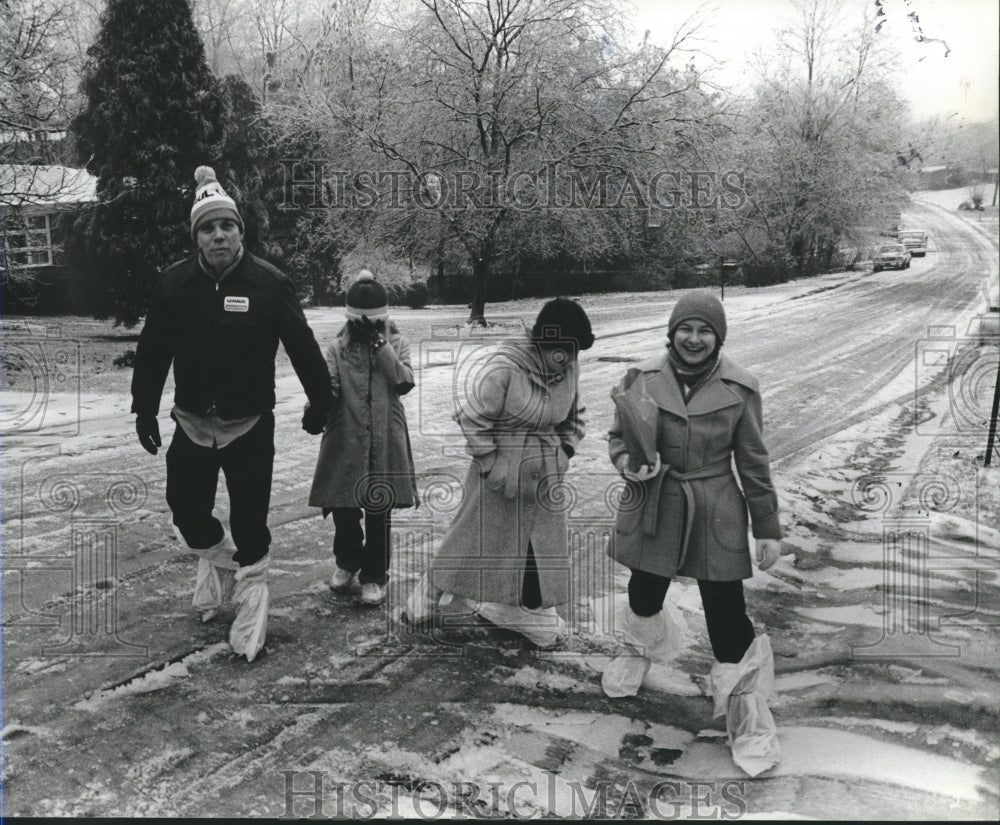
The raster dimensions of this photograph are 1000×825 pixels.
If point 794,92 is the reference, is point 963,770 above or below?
below

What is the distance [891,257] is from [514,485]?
4710 mm

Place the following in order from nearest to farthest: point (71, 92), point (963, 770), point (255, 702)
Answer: point (963, 770) → point (255, 702) → point (71, 92)

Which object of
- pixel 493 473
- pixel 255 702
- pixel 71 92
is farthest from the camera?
pixel 71 92

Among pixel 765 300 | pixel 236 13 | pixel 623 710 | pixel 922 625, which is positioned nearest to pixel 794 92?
pixel 765 300

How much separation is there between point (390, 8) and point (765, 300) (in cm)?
470

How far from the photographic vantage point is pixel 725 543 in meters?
3.15

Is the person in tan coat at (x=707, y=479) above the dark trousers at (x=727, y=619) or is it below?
above

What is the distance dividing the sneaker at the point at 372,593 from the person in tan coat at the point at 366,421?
1.30 ft

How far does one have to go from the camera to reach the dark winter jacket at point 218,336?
3.62m

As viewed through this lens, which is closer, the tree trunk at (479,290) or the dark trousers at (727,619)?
the dark trousers at (727,619)

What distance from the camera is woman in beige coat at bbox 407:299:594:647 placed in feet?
12.0

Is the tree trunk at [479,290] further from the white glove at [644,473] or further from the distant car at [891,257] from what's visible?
the white glove at [644,473]


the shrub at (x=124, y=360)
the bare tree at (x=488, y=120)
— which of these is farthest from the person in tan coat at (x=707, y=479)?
the shrub at (x=124, y=360)

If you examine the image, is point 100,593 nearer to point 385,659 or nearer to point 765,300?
point 385,659
